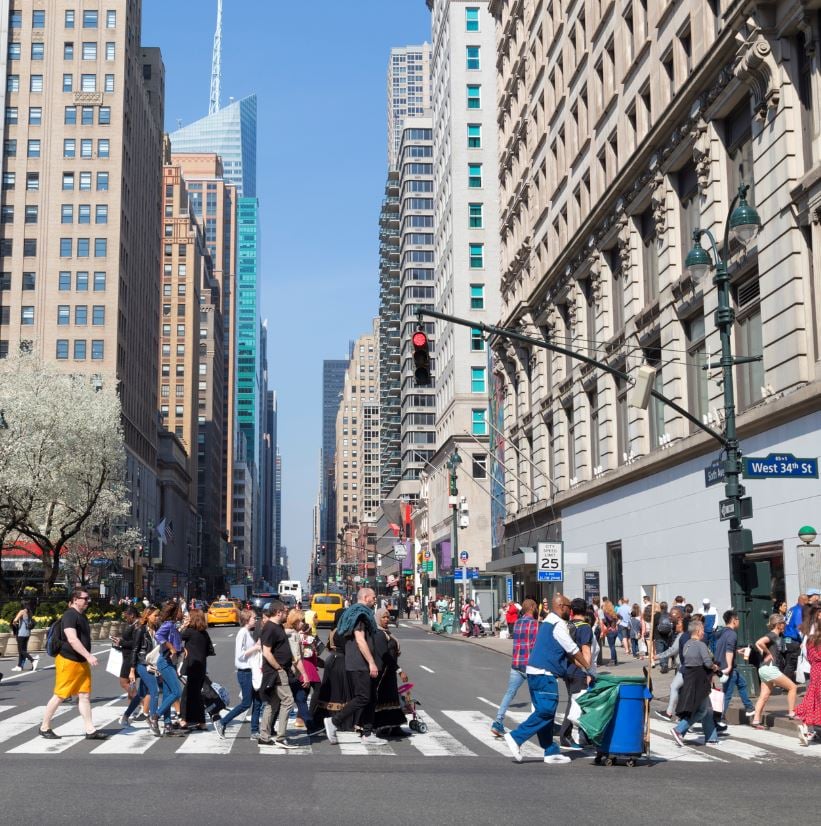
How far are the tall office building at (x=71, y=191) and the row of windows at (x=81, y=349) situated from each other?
3.4 inches

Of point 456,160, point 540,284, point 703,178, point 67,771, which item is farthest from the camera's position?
point 456,160

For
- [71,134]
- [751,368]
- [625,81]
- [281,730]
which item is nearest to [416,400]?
[71,134]

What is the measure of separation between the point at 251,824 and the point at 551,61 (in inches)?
1717

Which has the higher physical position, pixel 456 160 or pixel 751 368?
pixel 456 160

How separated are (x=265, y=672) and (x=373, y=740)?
189cm

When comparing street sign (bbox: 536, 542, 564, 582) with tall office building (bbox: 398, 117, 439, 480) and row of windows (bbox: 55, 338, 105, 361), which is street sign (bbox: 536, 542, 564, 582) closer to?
row of windows (bbox: 55, 338, 105, 361)

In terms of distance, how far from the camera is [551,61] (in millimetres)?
47781

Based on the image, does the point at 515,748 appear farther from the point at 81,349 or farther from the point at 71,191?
the point at 71,191

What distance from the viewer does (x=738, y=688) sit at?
17688mm

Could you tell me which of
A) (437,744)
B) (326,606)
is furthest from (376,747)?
(326,606)

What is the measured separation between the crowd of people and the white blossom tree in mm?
34471

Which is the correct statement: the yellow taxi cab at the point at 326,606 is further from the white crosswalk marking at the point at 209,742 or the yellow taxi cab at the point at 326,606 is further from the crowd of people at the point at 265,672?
the white crosswalk marking at the point at 209,742

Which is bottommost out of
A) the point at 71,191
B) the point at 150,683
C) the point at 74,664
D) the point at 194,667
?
the point at 150,683

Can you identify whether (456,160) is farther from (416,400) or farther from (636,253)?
(636,253)
